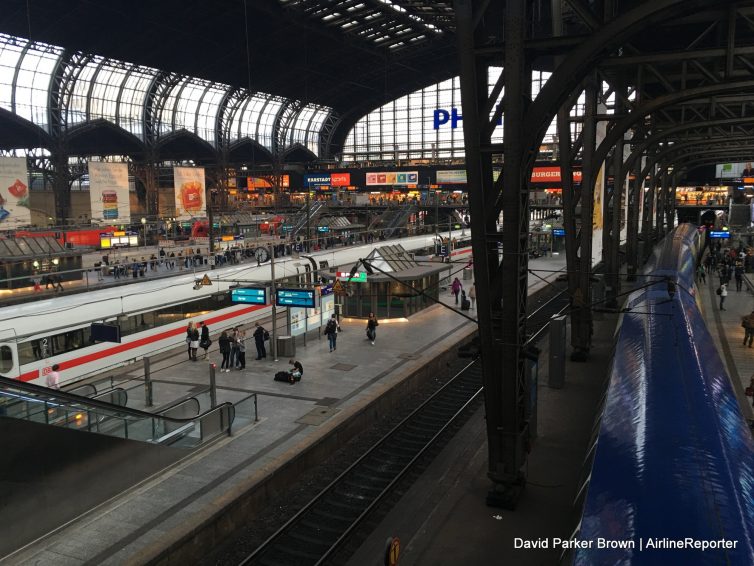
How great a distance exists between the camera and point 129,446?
10797mm

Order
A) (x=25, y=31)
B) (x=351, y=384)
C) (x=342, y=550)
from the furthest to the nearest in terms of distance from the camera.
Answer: (x=25, y=31)
(x=351, y=384)
(x=342, y=550)

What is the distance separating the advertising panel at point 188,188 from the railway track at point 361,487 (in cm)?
1824

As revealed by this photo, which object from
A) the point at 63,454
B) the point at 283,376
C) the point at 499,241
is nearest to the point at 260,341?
the point at 283,376

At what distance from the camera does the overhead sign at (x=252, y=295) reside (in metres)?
19.4

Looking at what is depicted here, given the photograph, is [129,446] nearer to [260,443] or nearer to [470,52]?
[260,443]

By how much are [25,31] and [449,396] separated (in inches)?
1824

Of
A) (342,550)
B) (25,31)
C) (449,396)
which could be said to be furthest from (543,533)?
(25,31)

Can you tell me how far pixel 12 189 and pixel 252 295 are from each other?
9.29 metres

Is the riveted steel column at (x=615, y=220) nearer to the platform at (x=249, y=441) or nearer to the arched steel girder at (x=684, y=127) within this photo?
the arched steel girder at (x=684, y=127)

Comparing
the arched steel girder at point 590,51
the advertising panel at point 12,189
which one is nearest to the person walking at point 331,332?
the advertising panel at point 12,189

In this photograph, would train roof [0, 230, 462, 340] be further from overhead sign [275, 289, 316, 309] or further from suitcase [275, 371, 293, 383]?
suitcase [275, 371, 293, 383]

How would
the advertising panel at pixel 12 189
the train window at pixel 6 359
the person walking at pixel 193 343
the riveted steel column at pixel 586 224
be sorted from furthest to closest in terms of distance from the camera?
the advertising panel at pixel 12 189 → the person walking at pixel 193 343 → the riveted steel column at pixel 586 224 → the train window at pixel 6 359

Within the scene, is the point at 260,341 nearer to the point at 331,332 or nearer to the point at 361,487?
the point at 331,332

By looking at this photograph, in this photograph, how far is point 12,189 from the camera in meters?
21.1
